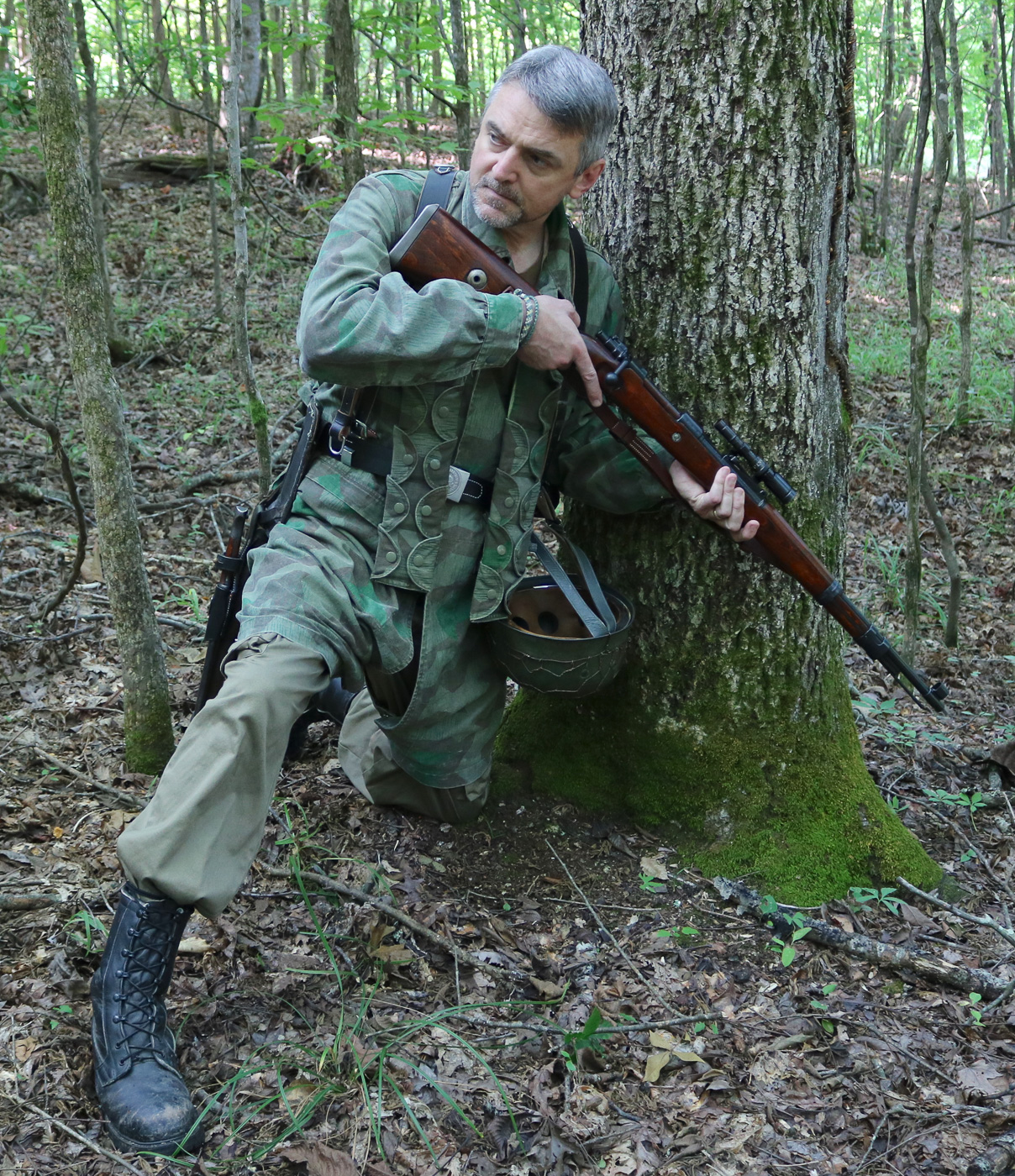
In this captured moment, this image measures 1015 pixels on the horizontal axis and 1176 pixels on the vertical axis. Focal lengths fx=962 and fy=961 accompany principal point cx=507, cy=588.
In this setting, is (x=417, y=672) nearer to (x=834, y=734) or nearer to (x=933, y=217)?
(x=834, y=734)

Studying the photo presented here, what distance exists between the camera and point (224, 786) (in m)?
2.34

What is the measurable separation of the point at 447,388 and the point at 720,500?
905 millimetres

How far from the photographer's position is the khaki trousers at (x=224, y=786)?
229cm

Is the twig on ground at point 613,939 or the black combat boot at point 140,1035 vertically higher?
the black combat boot at point 140,1035

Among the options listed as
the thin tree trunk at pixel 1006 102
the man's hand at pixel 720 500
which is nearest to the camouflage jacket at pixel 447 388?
the man's hand at pixel 720 500

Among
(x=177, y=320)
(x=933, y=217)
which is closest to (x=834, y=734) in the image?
(x=933, y=217)

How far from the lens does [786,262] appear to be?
3031mm

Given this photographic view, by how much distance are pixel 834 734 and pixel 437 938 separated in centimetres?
154

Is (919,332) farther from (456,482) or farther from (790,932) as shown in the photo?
(790,932)

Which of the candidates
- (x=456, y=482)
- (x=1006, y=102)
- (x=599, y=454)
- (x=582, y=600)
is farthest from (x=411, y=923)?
(x=1006, y=102)

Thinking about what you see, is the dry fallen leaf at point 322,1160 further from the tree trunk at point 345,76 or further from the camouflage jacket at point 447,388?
the tree trunk at point 345,76

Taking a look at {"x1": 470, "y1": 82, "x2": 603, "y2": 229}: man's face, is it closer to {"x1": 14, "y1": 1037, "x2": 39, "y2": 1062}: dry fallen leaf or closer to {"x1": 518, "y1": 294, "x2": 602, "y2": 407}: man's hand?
{"x1": 518, "y1": 294, "x2": 602, "y2": 407}: man's hand

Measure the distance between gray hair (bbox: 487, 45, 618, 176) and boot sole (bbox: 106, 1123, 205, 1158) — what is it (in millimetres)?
2743

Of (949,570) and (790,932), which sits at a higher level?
(949,570)
